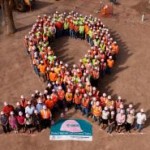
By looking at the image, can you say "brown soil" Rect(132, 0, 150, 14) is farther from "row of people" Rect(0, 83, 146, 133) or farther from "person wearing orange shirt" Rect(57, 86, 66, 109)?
"person wearing orange shirt" Rect(57, 86, 66, 109)

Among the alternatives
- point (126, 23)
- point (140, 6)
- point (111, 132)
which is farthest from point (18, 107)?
point (140, 6)

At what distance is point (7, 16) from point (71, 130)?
10338mm

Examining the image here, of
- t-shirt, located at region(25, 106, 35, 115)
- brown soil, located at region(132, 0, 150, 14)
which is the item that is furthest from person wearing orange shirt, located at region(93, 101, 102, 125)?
brown soil, located at region(132, 0, 150, 14)

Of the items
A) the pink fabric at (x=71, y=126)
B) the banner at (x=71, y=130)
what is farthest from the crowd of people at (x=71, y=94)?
the pink fabric at (x=71, y=126)

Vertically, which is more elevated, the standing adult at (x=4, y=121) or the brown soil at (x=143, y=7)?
the brown soil at (x=143, y=7)

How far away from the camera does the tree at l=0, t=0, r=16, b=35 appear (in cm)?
2470

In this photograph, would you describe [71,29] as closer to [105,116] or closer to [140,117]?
[105,116]

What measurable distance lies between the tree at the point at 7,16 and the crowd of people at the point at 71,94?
2.32 m

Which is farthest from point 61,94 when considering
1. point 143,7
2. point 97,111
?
point 143,7

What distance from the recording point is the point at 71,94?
19.0m

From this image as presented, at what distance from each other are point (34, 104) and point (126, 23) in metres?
11.9

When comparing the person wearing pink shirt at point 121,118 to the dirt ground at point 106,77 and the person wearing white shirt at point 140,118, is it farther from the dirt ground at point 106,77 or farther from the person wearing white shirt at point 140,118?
the dirt ground at point 106,77

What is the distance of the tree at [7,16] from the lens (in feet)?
81.0

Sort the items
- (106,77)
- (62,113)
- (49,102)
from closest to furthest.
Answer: (49,102), (62,113), (106,77)
